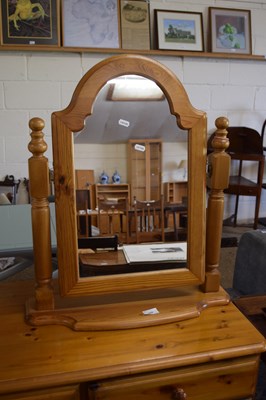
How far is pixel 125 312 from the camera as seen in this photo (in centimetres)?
83

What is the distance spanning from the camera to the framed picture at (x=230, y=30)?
2.98 m

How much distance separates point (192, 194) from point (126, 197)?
0.20m

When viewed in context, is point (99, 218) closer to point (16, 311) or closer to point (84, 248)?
point (84, 248)

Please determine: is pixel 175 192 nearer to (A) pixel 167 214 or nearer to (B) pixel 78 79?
(A) pixel 167 214

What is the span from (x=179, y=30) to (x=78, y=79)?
915 mm

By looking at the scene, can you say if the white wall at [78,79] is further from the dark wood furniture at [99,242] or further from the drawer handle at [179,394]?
the drawer handle at [179,394]

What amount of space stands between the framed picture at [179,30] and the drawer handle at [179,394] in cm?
269

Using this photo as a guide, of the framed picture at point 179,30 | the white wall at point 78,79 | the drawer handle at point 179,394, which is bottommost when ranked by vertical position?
the drawer handle at point 179,394

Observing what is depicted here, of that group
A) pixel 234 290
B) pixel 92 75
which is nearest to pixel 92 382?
pixel 92 75

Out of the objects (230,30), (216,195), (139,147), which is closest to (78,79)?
(230,30)

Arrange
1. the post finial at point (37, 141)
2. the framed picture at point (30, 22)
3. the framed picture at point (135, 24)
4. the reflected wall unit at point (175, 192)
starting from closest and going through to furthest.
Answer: the post finial at point (37, 141) → the reflected wall unit at point (175, 192) → the framed picture at point (30, 22) → the framed picture at point (135, 24)

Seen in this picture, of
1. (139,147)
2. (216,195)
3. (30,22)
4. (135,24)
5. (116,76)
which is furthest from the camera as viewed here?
(135,24)

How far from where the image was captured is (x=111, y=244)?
0.91 m

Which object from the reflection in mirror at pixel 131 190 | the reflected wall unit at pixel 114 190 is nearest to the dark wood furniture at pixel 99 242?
the reflection in mirror at pixel 131 190
